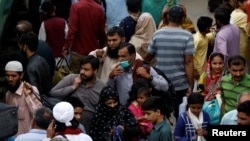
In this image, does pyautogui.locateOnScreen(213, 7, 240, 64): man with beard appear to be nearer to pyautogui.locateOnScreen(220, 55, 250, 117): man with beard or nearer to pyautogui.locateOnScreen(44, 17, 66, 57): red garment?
pyautogui.locateOnScreen(220, 55, 250, 117): man with beard

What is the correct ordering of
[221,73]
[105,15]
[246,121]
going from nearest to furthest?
1. [246,121]
2. [221,73]
3. [105,15]

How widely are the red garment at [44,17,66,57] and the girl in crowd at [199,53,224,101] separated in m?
2.96

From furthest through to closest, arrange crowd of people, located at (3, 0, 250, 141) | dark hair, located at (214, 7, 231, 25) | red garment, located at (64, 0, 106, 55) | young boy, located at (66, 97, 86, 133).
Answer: red garment, located at (64, 0, 106, 55) < dark hair, located at (214, 7, 231, 25) < young boy, located at (66, 97, 86, 133) < crowd of people, located at (3, 0, 250, 141)

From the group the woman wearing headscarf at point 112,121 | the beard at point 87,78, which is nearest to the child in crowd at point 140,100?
the woman wearing headscarf at point 112,121

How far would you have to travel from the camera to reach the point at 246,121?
42.5ft

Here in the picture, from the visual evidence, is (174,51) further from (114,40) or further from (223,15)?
(223,15)

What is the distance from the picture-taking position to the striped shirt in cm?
1539

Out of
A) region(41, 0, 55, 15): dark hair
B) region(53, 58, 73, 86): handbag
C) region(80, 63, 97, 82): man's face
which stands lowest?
region(53, 58, 73, 86): handbag

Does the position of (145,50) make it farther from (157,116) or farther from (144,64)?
(157,116)

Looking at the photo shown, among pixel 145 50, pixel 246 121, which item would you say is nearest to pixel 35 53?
pixel 145 50

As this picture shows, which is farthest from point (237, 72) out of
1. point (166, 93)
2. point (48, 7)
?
point (48, 7)

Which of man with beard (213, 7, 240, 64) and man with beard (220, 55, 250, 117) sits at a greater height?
man with beard (213, 7, 240, 64)

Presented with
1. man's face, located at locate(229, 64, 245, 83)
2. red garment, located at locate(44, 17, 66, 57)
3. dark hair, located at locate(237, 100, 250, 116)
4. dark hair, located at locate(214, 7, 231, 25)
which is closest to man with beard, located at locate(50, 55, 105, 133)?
man's face, located at locate(229, 64, 245, 83)

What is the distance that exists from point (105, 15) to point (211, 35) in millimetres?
2058
